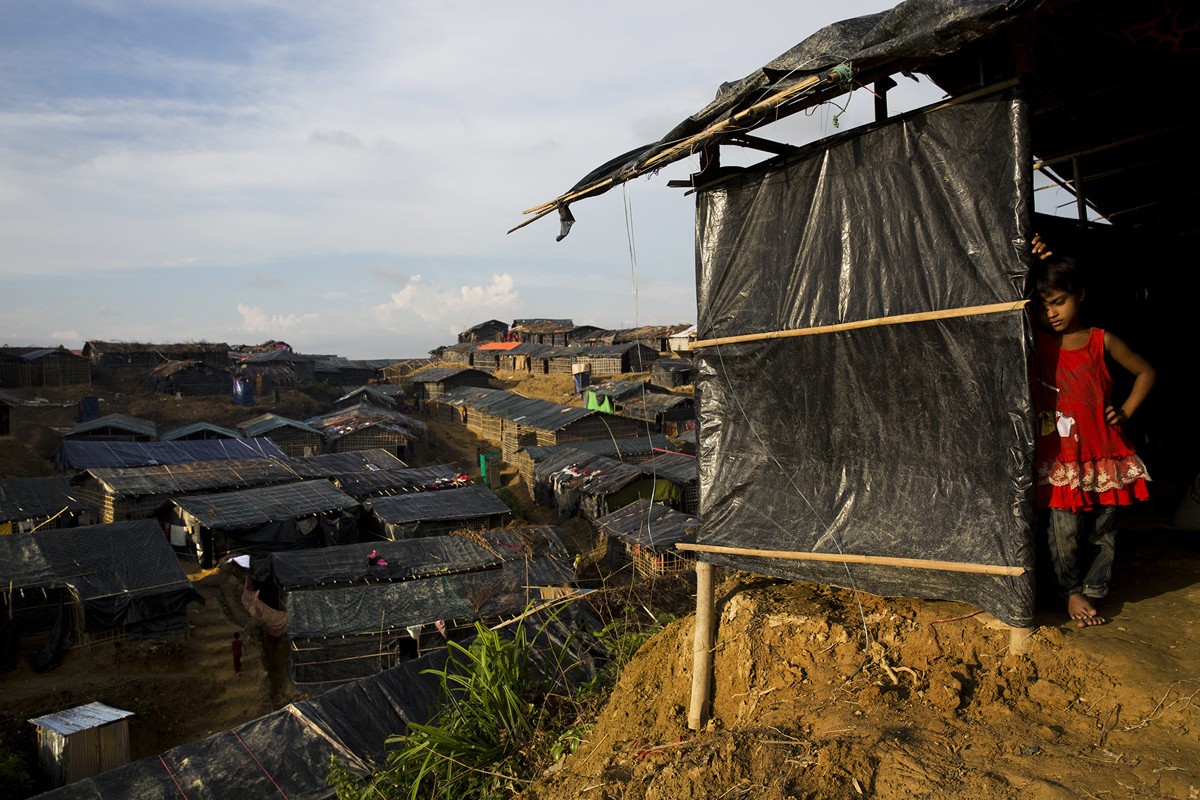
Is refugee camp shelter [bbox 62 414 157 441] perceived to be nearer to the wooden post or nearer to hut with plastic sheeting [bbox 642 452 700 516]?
hut with plastic sheeting [bbox 642 452 700 516]

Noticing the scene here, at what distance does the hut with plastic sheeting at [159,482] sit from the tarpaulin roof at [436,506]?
4649 millimetres

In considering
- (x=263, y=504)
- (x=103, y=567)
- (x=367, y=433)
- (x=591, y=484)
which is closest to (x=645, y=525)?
(x=591, y=484)

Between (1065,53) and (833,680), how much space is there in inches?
154

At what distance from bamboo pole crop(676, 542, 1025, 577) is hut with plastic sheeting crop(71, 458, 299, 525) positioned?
2061 centimetres

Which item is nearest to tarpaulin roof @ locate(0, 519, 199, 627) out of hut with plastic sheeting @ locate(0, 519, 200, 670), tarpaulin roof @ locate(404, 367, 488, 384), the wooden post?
hut with plastic sheeting @ locate(0, 519, 200, 670)

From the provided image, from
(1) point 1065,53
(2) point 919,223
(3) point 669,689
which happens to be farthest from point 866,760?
(1) point 1065,53

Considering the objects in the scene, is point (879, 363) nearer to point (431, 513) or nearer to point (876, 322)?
point (876, 322)

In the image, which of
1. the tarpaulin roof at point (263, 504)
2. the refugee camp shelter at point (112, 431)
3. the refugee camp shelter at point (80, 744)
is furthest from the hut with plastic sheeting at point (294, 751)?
the refugee camp shelter at point (112, 431)

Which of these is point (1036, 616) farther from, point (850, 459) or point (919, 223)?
point (919, 223)

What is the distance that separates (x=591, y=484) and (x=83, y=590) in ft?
40.8

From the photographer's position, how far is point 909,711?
3346mm

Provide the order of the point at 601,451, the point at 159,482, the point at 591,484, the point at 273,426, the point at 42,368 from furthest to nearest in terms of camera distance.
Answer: the point at 42,368 → the point at 273,426 → the point at 601,451 → the point at 159,482 → the point at 591,484

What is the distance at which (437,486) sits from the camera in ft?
76.8

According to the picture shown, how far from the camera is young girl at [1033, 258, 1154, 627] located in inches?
140
